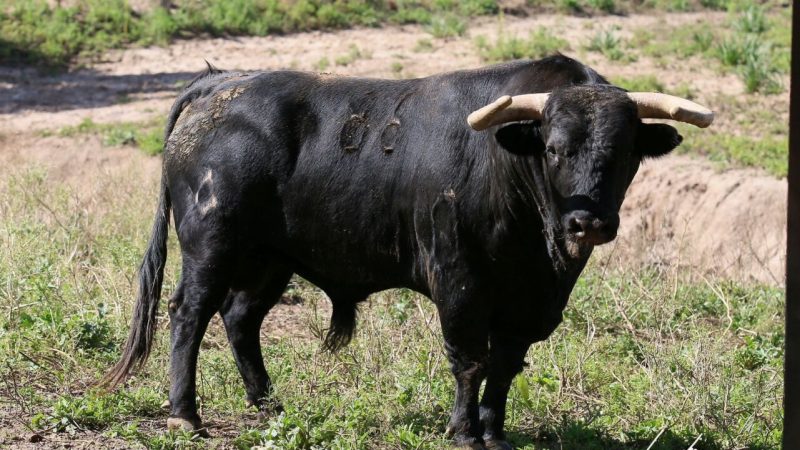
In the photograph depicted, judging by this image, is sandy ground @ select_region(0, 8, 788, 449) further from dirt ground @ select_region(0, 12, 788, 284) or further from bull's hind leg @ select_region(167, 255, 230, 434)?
bull's hind leg @ select_region(167, 255, 230, 434)

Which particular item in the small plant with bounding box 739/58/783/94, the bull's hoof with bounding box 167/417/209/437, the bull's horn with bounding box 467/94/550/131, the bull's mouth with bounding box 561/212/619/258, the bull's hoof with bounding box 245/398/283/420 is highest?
the bull's horn with bounding box 467/94/550/131

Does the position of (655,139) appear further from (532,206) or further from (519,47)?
(519,47)

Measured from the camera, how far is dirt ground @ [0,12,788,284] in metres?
12.0

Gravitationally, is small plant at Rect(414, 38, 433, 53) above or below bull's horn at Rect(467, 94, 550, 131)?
below

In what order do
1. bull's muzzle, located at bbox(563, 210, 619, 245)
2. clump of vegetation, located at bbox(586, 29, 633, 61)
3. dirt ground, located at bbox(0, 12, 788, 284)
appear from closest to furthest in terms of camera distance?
bull's muzzle, located at bbox(563, 210, 619, 245), dirt ground, located at bbox(0, 12, 788, 284), clump of vegetation, located at bbox(586, 29, 633, 61)

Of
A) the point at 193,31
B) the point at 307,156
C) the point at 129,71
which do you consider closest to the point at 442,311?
the point at 307,156

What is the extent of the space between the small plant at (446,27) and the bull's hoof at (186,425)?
12232 millimetres

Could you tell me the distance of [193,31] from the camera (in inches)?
713

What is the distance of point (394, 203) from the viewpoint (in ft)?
20.0

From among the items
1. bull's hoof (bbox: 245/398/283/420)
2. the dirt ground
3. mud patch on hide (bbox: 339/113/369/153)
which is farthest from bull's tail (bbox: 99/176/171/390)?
the dirt ground

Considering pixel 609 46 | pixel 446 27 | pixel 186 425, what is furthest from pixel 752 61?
pixel 186 425

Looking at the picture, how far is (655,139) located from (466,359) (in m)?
1.45

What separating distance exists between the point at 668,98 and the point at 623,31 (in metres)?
13.2

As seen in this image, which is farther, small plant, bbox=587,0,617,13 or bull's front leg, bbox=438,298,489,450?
small plant, bbox=587,0,617,13
